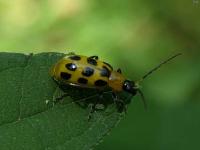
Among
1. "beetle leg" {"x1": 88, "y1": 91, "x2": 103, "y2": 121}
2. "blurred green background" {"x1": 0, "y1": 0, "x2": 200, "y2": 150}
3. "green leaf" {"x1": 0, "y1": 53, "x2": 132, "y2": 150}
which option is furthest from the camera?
"blurred green background" {"x1": 0, "y1": 0, "x2": 200, "y2": 150}

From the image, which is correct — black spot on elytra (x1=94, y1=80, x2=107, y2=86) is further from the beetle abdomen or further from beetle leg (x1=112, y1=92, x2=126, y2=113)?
beetle leg (x1=112, y1=92, x2=126, y2=113)

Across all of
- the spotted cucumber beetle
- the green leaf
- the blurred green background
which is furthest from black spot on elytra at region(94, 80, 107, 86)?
the blurred green background

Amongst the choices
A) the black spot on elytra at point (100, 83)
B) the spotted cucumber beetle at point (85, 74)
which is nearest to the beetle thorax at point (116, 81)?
the spotted cucumber beetle at point (85, 74)

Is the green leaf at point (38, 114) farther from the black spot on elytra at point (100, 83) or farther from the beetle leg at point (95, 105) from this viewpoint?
the black spot on elytra at point (100, 83)

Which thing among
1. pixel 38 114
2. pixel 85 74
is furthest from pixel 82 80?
pixel 38 114

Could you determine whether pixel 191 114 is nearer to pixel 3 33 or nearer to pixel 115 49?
pixel 115 49

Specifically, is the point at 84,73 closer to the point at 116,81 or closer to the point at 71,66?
the point at 71,66
